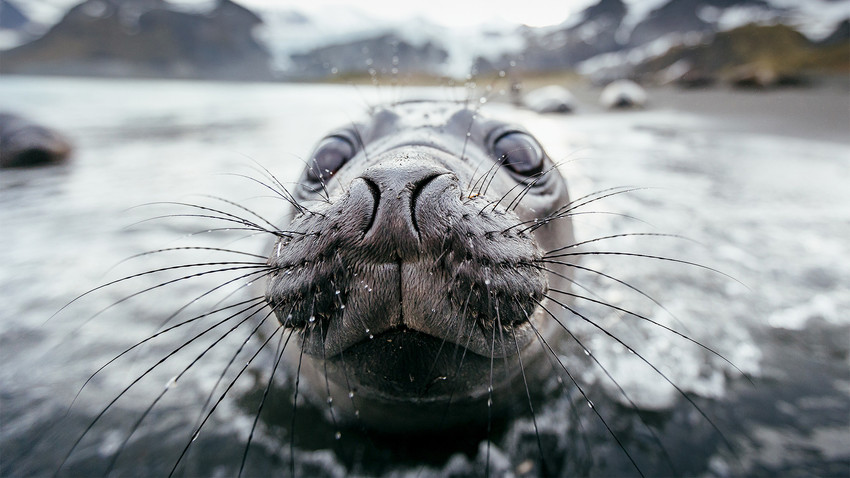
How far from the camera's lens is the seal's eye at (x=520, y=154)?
7.11 feet

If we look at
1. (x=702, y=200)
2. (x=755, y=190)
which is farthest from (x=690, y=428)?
(x=755, y=190)

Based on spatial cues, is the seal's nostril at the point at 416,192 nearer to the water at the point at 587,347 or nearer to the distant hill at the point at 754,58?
the water at the point at 587,347

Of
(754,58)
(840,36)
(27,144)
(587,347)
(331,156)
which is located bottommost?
(587,347)

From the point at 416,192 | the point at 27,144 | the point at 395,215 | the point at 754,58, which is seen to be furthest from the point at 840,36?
the point at 27,144

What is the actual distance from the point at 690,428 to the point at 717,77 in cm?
2673

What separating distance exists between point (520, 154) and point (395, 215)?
1.14m

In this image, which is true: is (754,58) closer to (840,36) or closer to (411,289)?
(840,36)

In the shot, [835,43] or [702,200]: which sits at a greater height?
[835,43]

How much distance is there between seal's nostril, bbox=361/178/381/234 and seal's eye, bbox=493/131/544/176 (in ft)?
3.23

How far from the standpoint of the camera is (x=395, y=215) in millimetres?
1237

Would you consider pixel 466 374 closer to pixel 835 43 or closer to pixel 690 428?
pixel 690 428

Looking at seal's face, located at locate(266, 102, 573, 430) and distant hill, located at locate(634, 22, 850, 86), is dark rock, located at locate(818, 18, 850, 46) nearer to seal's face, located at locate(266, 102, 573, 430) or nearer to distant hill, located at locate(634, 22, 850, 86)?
distant hill, located at locate(634, 22, 850, 86)

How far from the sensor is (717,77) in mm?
22828

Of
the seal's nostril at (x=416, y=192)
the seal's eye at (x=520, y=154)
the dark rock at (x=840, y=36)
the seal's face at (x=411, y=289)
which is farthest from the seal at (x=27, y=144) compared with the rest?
the dark rock at (x=840, y=36)
